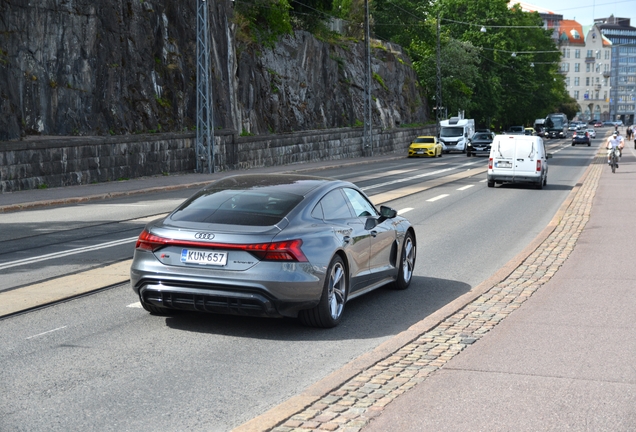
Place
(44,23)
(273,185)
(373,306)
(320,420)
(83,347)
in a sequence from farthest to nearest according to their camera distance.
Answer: (44,23) → (373,306) → (273,185) → (83,347) → (320,420)

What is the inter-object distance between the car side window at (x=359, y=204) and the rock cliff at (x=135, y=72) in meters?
20.7

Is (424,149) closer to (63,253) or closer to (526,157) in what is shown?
(526,157)

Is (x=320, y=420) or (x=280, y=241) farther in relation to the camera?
(x=280, y=241)

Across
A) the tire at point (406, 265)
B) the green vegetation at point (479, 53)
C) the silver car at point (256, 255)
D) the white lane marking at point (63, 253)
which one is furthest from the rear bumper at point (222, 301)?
the green vegetation at point (479, 53)

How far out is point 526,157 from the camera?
95.0 feet

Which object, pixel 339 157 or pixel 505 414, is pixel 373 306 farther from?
pixel 339 157

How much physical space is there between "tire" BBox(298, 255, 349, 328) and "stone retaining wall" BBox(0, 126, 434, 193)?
1962cm

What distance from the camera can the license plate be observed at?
763 cm

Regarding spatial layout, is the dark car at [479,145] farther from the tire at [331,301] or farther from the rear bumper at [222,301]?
the rear bumper at [222,301]

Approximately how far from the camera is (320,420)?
522 centimetres

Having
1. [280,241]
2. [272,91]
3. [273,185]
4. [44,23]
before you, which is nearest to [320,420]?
[280,241]

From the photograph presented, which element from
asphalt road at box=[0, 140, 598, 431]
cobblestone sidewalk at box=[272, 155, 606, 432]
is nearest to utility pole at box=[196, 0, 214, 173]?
asphalt road at box=[0, 140, 598, 431]

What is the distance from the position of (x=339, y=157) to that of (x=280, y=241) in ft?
161

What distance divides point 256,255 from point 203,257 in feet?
1.48
